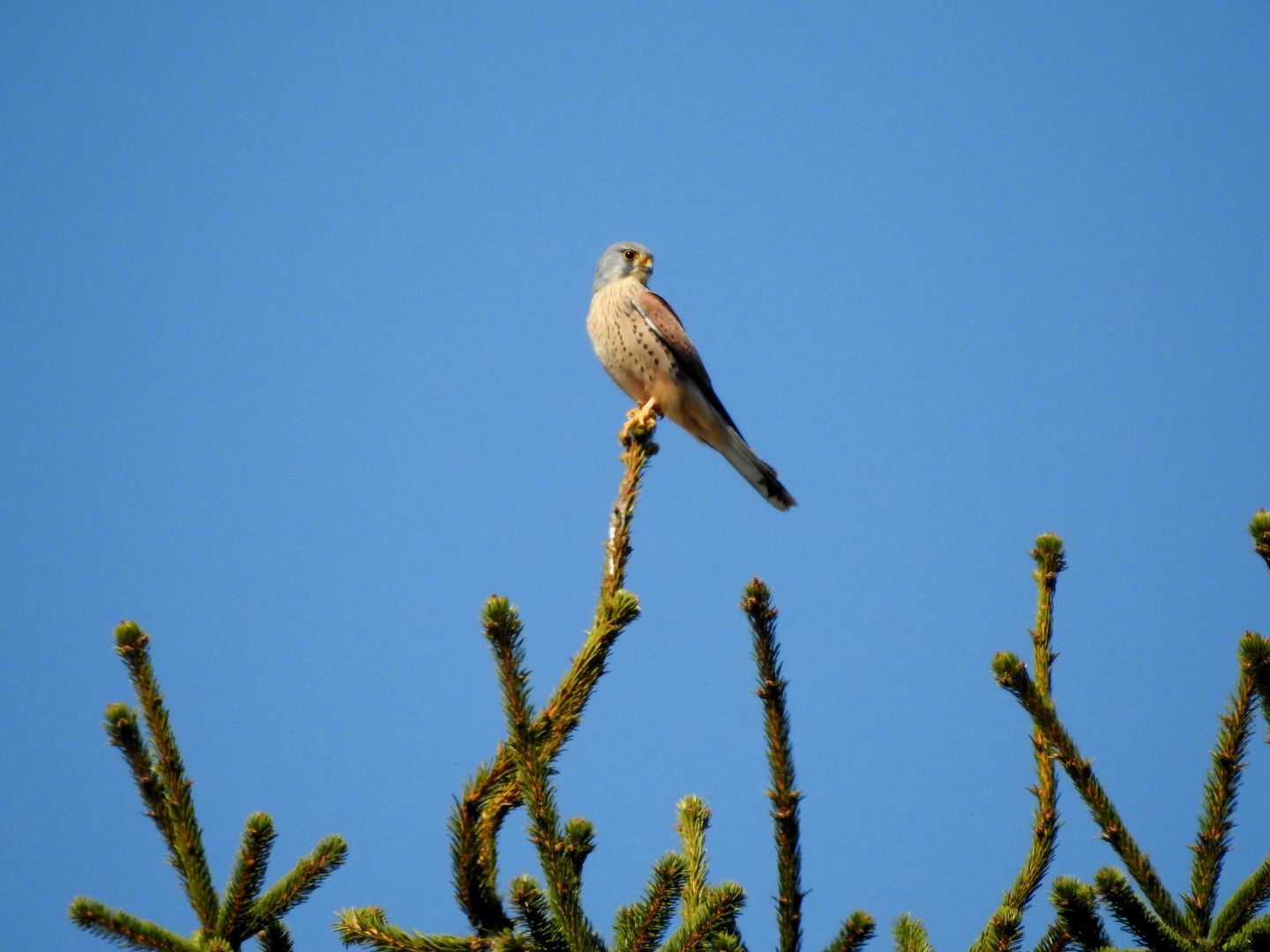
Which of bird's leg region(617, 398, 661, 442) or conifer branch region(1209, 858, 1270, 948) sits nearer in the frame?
conifer branch region(1209, 858, 1270, 948)

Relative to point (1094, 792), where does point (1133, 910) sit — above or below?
below

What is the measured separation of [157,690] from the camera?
2.41m

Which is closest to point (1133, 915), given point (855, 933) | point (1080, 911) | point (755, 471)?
point (1080, 911)

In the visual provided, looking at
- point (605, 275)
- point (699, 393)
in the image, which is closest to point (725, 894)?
point (699, 393)

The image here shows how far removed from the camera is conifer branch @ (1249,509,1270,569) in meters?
2.20

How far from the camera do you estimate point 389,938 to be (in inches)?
92.1

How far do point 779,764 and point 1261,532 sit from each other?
1.13m

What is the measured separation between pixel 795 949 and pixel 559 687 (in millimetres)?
787

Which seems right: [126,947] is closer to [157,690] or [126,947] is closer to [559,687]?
[157,690]

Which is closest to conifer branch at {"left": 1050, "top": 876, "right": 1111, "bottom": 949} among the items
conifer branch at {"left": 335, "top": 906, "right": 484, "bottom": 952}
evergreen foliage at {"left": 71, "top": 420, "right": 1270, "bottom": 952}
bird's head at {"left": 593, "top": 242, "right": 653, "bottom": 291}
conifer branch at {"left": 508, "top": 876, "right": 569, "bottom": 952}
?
evergreen foliage at {"left": 71, "top": 420, "right": 1270, "bottom": 952}

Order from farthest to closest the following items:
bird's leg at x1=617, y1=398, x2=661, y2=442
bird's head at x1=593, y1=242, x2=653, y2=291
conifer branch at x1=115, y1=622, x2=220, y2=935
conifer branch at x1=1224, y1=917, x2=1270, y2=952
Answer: bird's head at x1=593, y1=242, x2=653, y2=291, bird's leg at x1=617, y1=398, x2=661, y2=442, conifer branch at x1=115, y1=622, x2=220, y2=935, conifer branch at x1=1224, y1=917, x2=1270, y2=952

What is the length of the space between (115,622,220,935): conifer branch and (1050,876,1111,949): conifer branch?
1.81 meters

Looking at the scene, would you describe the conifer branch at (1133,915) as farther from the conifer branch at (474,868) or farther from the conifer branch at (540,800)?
the conifer branch at (474,868)

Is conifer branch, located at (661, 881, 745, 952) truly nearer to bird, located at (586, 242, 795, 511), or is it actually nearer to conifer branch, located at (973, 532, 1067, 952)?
conifer branch, located at (973, 532, 1067, 952)
